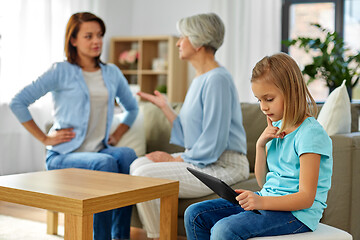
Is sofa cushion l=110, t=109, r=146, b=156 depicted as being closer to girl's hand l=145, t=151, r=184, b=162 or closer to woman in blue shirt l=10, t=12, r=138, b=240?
woman in blue shirt l=10, t=12, r=138, b=240

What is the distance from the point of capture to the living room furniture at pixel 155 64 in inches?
207

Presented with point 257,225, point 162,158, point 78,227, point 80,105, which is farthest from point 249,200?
point 80,105

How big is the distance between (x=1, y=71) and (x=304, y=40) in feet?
8.12

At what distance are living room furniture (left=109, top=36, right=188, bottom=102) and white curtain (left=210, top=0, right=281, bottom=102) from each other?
53cm

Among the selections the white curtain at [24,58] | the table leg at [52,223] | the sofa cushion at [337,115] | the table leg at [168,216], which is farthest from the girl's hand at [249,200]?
the white curtain at [24,58]

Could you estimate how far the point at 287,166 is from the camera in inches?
58.4

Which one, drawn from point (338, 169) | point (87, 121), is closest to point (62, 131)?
point (87, 121)

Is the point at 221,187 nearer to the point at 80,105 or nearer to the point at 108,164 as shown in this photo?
the point at 108,164

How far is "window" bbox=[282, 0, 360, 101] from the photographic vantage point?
199 inches

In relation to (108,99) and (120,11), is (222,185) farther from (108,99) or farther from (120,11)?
(120,11)

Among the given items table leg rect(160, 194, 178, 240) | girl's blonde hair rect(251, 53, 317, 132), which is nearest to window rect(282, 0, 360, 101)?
table leg rect(160, 194, 178, 240)

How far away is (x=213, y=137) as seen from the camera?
227 centimetres

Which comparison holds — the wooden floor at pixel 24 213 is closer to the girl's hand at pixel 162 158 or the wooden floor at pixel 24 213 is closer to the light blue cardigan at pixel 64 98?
the light blue cardigan at pixel 64 98

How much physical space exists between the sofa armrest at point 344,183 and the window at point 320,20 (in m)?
3.19
